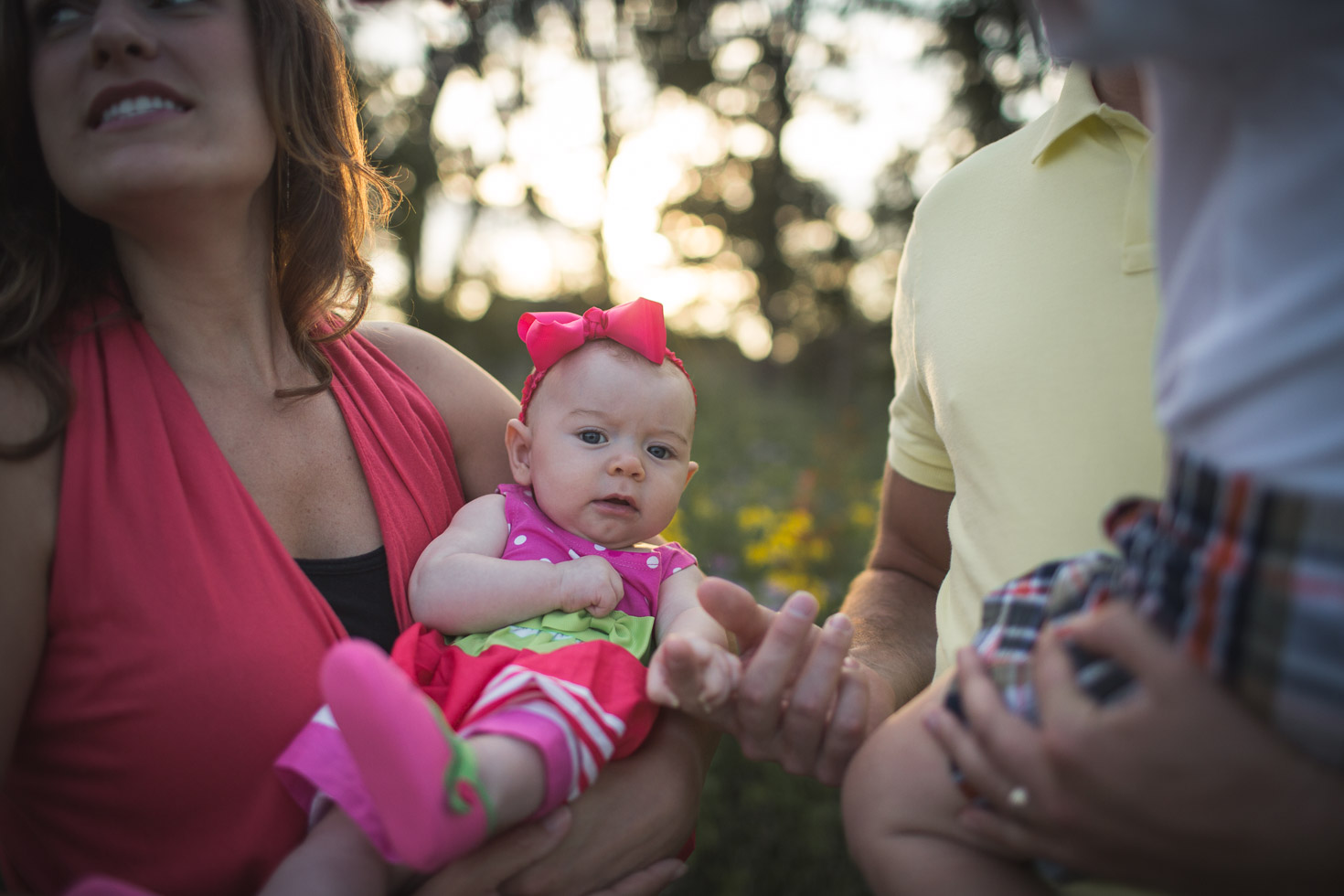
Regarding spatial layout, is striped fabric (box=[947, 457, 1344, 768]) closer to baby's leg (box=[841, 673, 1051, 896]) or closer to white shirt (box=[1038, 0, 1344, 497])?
white shirt (box=[1038, 0, 1344, 497])

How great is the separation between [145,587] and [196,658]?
14 cm

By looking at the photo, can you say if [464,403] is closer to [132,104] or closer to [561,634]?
[561,634]

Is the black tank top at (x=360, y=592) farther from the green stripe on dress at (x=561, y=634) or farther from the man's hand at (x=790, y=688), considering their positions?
the man's hand at (x=790, y=688)

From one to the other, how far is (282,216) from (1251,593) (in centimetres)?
194

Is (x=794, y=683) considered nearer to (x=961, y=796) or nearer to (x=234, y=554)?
(x=961, y=796)

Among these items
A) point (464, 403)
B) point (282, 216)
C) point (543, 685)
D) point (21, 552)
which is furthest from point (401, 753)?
point (282, 216)

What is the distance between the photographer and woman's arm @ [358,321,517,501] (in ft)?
6.64

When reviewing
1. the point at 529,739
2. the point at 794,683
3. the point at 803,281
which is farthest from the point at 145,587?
the point at 803,281

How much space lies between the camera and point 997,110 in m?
11.7

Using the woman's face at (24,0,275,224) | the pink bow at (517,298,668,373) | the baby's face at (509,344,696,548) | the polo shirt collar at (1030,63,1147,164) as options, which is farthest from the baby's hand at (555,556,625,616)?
the polo shirt collar at (1030,63,1147,164)

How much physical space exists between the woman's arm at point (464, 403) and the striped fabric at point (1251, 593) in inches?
54.9

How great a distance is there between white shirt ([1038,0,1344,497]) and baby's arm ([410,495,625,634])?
1.01 meters

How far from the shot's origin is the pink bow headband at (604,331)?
175 centimetres

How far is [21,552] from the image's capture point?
50.1 inches
